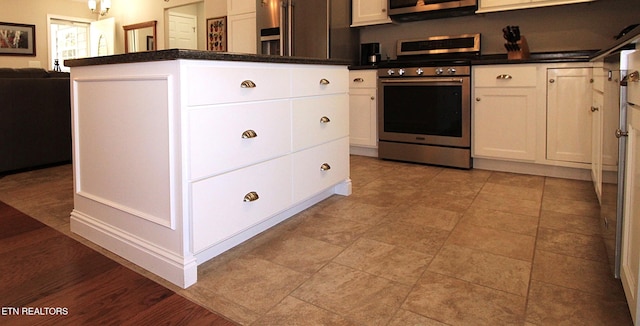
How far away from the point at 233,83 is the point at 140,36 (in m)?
7.15

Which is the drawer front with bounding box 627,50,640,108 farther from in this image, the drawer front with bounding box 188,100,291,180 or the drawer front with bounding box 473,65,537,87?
the drawer front with bounding box 473,65,537,87

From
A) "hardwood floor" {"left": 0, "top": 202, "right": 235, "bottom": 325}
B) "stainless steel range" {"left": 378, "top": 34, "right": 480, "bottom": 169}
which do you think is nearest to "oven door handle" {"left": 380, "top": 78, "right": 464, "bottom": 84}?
"stainless steel range" {"left": 378, "top": 34, "right": 480, "bottom": 169}

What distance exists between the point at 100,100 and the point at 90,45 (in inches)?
317

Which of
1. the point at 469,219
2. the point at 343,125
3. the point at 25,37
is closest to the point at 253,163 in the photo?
the point at 343,125

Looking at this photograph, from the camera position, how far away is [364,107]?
4.21 metres

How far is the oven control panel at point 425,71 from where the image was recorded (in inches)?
138

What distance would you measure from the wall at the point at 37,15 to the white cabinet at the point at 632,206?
9.03 metres

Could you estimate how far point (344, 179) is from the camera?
281 cm

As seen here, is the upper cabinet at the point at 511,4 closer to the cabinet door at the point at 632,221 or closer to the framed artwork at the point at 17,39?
the cabinet door at the point at 632,221

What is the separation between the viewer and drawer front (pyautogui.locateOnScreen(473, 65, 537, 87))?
3.25m

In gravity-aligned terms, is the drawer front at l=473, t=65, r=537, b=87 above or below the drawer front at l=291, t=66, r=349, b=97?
above

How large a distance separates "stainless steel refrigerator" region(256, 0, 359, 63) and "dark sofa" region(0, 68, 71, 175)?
218 cm

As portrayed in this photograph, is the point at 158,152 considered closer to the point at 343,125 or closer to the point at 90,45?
the point at 343,125

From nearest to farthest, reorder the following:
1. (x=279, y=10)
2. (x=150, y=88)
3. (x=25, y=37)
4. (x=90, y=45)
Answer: (x=150, y=88) < (x=279, y=10) < (x=25, y=37) < (x=90, y=45)
